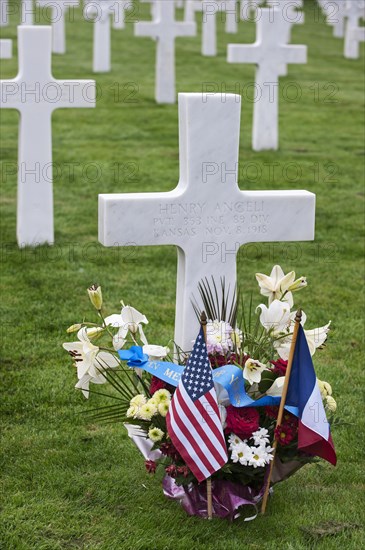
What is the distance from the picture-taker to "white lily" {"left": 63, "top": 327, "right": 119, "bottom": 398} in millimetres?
3904

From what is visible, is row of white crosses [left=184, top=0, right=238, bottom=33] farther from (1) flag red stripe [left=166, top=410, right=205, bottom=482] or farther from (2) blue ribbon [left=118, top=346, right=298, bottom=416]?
(1) flag red stripe [left=166, top=410, right=205, bottom=482]

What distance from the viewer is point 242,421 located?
3756 mm

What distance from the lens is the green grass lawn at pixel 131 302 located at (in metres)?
3.87

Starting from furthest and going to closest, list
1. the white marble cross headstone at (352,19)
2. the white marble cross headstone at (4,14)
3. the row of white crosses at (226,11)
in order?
the row of white crosses at (226,11)
the white marble cross headstone at (352,19)
the white marble cross headstone at (4,14)

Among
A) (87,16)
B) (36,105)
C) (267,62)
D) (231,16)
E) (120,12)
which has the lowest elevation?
(36,105)

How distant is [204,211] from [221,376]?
2.68 ft

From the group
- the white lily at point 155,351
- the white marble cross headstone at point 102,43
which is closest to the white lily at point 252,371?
the white lily at point 155,351

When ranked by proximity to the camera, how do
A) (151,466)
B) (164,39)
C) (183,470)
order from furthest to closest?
1. (164,39)
2. (151,466)
3. (183,470)

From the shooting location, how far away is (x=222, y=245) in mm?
4332

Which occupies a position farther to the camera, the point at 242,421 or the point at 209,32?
the point at 209,32

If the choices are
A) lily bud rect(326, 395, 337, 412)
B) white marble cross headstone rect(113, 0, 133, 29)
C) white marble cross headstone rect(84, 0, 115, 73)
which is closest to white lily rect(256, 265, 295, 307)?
lily bud rect(326, 395, 337, 412)

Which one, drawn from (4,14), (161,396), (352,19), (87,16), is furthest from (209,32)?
(161,396)

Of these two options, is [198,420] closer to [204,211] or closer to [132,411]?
[132,411]

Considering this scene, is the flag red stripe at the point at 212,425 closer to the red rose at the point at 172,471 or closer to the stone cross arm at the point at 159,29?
the red rose at the point at 172,471
